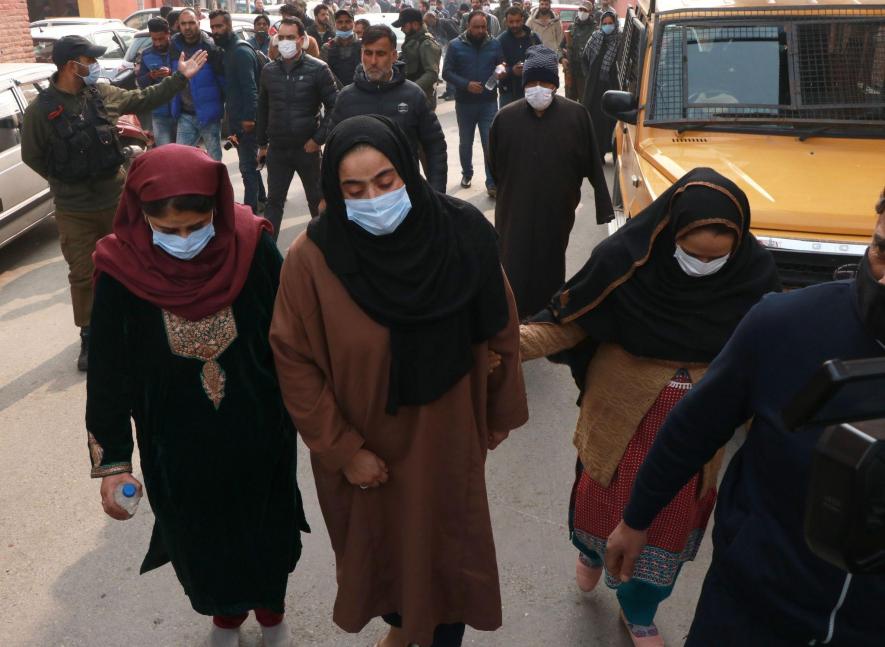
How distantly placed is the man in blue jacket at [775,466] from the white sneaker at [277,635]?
1.70m

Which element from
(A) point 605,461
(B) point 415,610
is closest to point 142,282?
(B) point 415,610

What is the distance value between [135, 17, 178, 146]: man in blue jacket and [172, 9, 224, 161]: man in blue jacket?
122mm

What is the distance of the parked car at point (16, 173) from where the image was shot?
25.2ft

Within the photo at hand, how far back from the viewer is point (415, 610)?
8.72 ft

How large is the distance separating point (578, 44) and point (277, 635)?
34.3 ft

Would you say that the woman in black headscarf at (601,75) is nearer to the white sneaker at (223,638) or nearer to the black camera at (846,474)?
the white sneaker at (223,638)

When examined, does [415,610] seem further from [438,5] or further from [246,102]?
[438,5]

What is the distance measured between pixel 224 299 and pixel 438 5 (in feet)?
76.8

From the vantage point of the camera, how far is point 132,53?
12414mm

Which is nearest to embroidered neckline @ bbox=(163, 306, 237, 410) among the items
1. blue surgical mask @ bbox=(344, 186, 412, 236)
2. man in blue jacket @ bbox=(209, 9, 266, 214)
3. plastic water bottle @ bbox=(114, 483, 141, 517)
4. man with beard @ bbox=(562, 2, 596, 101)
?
plastic water bottle @ bbox=(114, 483, 141, 517)

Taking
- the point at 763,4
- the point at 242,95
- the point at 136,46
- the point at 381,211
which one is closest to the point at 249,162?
the point at 242,95

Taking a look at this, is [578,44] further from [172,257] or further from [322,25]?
[172,257]

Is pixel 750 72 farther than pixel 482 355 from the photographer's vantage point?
Yes

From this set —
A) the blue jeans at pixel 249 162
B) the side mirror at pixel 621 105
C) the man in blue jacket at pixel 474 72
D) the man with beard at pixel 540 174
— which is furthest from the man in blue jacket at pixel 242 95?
the side mirror at pixel 621 105
